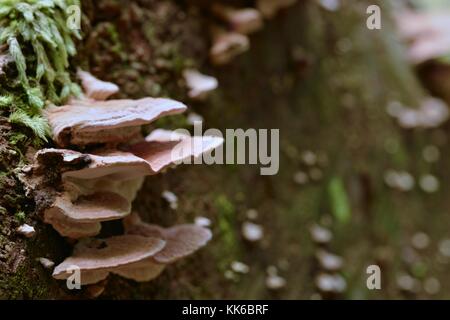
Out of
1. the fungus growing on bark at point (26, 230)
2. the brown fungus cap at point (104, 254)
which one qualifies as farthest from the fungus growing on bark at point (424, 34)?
A: the fungus growing on bark at point (26, 230)

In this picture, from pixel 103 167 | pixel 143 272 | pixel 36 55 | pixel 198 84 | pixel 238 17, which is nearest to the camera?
pixel 103 167

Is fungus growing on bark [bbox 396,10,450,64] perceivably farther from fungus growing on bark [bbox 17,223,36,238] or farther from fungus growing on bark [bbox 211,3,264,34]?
fungus growing on bark [bbox 17,223,36,238]

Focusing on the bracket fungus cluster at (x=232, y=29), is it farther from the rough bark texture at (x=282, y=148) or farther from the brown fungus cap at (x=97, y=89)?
the brown fungus cap at (x=97, y=89)

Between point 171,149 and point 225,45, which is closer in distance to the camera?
point 171,149

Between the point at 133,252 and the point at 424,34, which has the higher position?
the point at 424,34

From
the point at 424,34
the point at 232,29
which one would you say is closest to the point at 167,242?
the point at 232,29

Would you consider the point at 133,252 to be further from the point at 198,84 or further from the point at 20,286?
the point at 198,84
